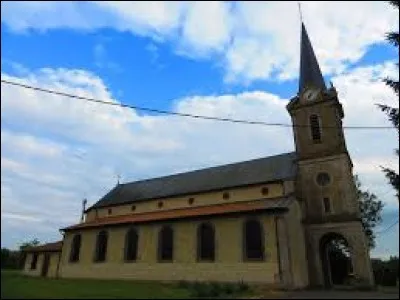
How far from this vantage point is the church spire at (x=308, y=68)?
36.5m

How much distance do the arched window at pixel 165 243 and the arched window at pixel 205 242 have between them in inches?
103

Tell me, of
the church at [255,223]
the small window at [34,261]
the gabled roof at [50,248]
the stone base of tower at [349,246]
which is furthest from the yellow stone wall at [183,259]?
the small window at [34,261]

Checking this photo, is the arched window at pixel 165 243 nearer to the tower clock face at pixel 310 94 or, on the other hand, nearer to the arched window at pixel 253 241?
the arched window at pixel 253 241

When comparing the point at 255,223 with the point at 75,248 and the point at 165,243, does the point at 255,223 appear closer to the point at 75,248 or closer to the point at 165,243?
the point at 165,243

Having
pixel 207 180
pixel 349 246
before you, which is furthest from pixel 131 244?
pixel 349 246

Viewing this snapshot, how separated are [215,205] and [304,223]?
25.3 ft

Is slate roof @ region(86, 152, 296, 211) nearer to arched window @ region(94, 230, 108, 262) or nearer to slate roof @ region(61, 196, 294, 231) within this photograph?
slate roof @ region(61, 196, 294, 231)

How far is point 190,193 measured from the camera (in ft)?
122

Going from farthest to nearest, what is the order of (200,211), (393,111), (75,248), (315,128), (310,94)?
(75,248) → (310,94) → (315,128) → (200,211) → (393,111)

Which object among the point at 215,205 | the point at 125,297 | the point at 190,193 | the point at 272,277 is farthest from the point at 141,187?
the point at 125,297

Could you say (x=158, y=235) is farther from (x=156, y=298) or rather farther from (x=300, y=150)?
(x=156, y=298)

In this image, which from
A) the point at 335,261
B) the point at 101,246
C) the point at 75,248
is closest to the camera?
the point at 101,246

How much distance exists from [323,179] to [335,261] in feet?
46.8

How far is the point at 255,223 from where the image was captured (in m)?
29.2
